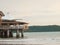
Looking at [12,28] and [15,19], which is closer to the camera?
[12,28]

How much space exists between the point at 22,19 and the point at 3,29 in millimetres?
6512

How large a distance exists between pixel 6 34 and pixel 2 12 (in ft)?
17.2

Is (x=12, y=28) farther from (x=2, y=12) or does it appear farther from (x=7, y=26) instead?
(x=2, y=12)

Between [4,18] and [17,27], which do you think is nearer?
[17,27]

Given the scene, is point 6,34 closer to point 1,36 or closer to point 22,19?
point 1,36

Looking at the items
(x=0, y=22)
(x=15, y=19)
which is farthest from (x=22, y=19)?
(x=0, y=22)

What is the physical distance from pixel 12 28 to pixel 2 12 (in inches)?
222

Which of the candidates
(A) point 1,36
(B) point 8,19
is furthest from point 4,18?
(A) point 1,36

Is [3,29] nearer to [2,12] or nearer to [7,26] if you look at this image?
[7,26]

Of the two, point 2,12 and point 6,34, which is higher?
point 2,12

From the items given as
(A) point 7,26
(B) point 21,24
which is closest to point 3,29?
(A) point 7,26

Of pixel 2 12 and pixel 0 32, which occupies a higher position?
pixel 2 12

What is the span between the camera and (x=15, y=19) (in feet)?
192

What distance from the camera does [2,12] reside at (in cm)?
5844
